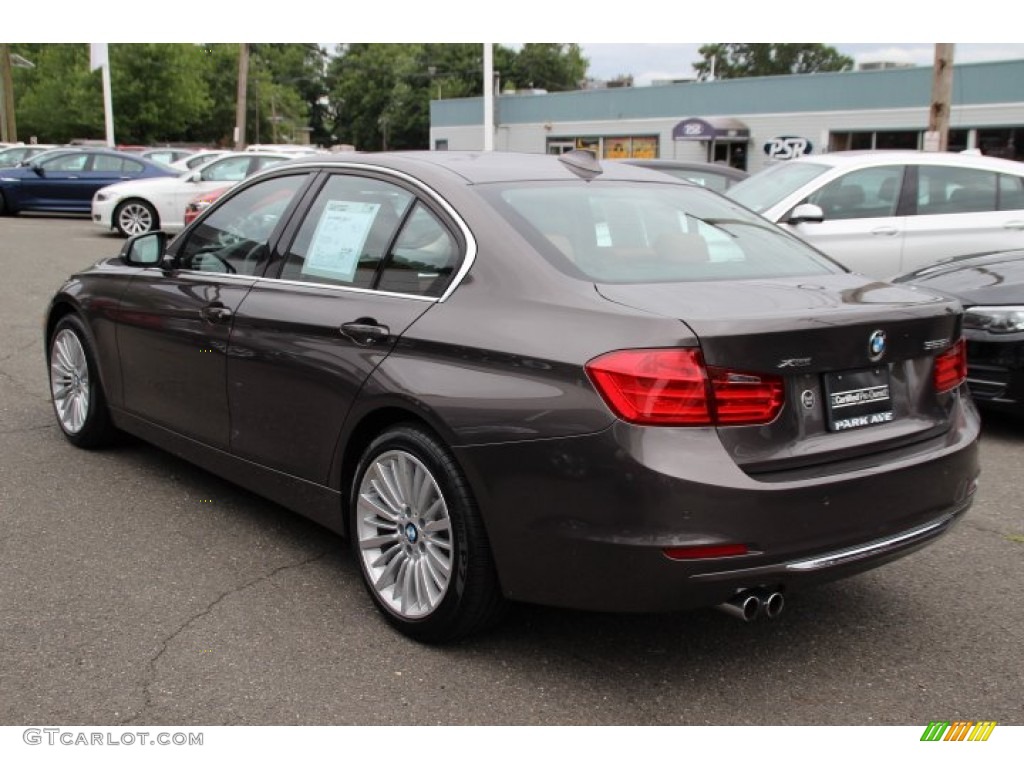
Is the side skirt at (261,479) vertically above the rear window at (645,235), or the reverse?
the rear window at (645,235)

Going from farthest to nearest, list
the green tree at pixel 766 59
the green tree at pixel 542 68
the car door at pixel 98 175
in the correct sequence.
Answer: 1. the green tree at pixel 766 59
2. the green tree at pixel 542 68
3. the car door at pixel 98 175

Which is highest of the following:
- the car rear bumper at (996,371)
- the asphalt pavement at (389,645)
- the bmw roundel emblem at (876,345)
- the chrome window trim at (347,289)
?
the chrome window trim at (347,289)

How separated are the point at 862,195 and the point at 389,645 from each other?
6869 millimetres

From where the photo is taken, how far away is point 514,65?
343 ft

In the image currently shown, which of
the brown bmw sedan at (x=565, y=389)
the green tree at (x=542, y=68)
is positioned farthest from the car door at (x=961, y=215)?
the green tree at (x=542, y=68)

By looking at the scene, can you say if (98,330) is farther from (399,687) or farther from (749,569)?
(749,569)

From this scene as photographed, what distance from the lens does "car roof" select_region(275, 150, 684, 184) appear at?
3.96 m

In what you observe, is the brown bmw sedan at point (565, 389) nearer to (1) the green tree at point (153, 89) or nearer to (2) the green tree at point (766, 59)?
(1) the green tree at point (153, 89)

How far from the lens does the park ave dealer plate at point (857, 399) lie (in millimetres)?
3158

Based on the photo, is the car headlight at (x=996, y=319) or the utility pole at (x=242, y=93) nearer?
the car headlight at (x=996, y=319)

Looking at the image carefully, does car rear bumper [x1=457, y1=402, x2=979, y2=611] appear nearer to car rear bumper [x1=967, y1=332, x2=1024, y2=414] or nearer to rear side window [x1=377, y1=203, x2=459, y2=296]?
rear side window [x1=377, y1=203, x2=459, y2=296]

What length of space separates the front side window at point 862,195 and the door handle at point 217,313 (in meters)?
5.99

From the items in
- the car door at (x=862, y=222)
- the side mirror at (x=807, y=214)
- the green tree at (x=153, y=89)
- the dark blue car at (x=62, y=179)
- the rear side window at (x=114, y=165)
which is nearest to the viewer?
the side mirror at (x=807, y=214)

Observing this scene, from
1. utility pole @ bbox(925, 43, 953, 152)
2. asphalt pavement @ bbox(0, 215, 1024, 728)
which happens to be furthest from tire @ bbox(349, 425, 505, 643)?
utility pole @ bbox(925, 43, 953, 152)
